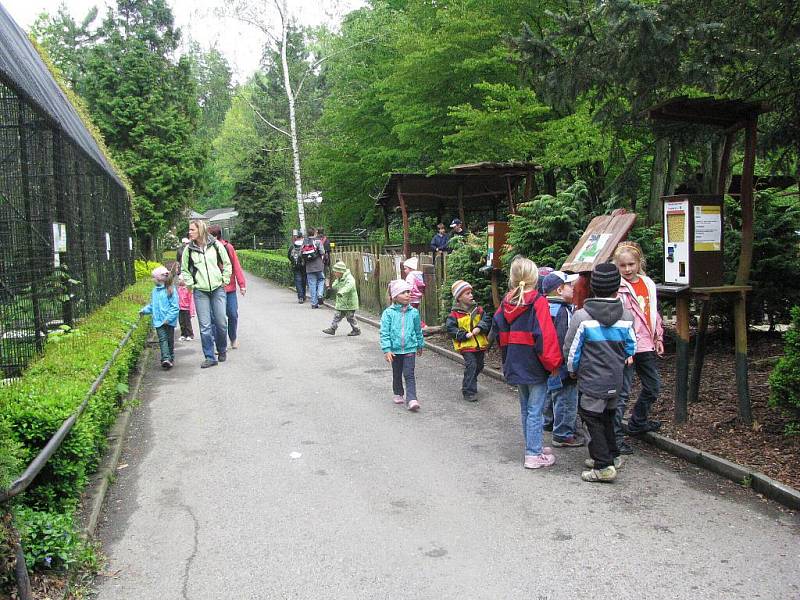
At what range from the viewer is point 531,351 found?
19.9 feet

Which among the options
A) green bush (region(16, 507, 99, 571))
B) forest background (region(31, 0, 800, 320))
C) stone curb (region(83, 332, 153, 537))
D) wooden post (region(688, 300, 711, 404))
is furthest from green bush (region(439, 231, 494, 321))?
green bush (region(16, 507, 99, 571))

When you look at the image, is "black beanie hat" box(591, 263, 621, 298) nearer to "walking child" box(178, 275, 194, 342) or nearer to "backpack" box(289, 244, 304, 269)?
"walking child" box(178, 275, 194, 342)

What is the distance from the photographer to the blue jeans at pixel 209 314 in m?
10.9

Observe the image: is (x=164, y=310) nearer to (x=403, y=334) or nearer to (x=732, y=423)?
(x=403, y=334)

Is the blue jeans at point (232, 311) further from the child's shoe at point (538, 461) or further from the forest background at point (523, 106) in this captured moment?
the child's shoe at point (538, 461)

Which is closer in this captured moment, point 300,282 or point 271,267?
point 300,282

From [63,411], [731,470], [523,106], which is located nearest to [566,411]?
[731,470]

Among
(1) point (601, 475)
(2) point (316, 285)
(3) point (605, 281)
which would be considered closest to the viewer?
(3) point (605, 281)

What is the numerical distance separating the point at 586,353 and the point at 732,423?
205cm

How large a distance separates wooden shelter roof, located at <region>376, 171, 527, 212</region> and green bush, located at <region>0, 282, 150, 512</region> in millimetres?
11189

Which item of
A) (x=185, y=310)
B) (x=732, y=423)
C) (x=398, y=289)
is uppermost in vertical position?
(x=398, y=289)

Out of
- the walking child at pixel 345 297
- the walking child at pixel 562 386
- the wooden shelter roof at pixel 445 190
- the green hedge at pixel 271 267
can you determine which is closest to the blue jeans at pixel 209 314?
the walking child at pixel 345 297

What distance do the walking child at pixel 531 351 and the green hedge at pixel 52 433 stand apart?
11.0ft

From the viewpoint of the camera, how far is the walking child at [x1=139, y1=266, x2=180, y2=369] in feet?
35.3
